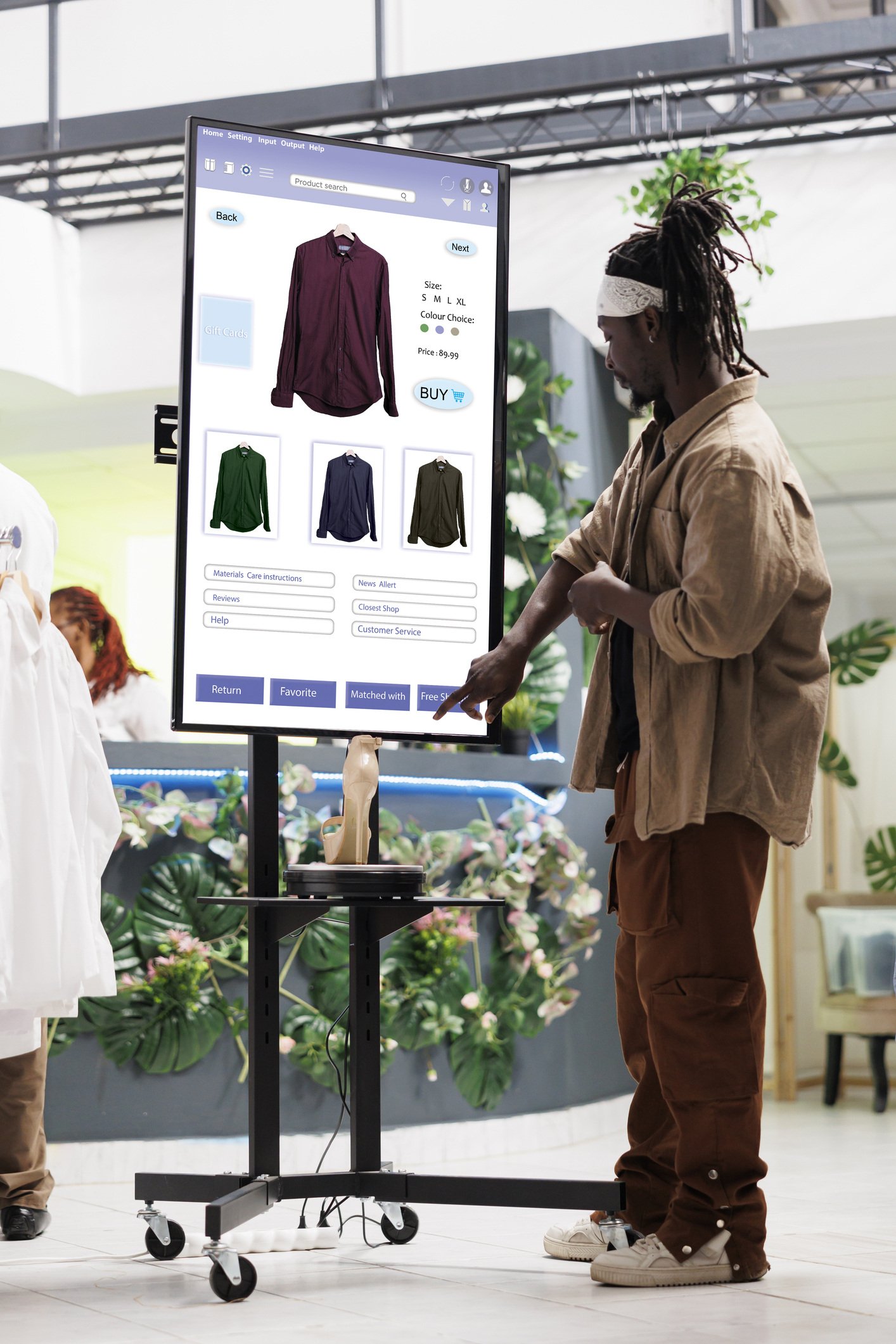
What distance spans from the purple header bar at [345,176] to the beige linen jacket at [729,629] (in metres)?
0.56

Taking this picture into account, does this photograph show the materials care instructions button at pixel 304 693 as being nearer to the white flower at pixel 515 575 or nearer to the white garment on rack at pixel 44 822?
the white garment on rack at pixel 44 822

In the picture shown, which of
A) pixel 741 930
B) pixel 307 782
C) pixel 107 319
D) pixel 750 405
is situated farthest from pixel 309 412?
pixel 107 319

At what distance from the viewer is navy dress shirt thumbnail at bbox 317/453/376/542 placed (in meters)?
2.40

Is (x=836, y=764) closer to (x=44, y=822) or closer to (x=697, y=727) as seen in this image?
(x=697, y=727)

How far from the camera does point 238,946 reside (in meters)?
3.82

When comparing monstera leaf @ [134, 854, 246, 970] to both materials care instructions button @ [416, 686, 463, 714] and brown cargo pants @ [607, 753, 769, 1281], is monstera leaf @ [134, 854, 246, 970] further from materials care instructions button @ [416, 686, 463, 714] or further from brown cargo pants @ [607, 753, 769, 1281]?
brown cargo pants @ [607, 753, 769, 1281]

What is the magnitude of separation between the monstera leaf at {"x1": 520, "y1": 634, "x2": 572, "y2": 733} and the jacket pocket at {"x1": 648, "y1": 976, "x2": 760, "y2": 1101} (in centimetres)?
240

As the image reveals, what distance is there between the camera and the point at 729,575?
82.4 inches

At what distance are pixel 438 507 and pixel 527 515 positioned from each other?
216 cm

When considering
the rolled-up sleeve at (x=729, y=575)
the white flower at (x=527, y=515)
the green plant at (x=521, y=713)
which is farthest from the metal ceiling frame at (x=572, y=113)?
the rolled-up sleeve at (x=729, y=575)

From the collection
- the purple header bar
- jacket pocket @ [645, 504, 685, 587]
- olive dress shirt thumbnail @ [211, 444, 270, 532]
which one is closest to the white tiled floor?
jacket pocket @ [645, 504, 685, 587]

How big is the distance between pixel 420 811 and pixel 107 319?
8.63 feet

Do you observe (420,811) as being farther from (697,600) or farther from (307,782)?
(697,600)

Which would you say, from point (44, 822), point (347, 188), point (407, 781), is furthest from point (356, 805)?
point (407, 781)
